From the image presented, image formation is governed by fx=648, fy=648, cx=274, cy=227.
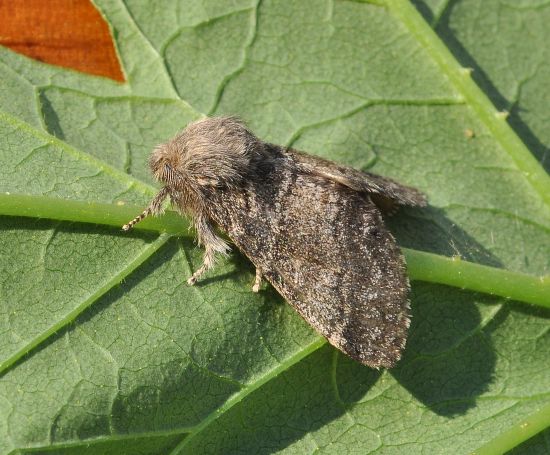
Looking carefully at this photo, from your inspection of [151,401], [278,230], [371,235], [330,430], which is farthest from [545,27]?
[151,401]

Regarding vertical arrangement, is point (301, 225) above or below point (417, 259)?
above

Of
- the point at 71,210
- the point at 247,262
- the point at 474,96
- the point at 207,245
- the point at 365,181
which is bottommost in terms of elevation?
the point at 247,262

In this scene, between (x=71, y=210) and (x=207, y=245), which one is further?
(x=207, y=245)

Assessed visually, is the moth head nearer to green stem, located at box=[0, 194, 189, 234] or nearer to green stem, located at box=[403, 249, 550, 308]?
green stem, located at box=[0, 194, 189, 234]

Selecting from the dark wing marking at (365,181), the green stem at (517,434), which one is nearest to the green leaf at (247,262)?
the green stem at (517,434)

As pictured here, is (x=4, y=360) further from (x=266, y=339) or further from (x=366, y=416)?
(x=366, y=416)

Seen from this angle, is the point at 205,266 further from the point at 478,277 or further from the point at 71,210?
the point at 478,277

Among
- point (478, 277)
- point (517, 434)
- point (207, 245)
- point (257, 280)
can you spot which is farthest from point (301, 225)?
point (517, 434)
